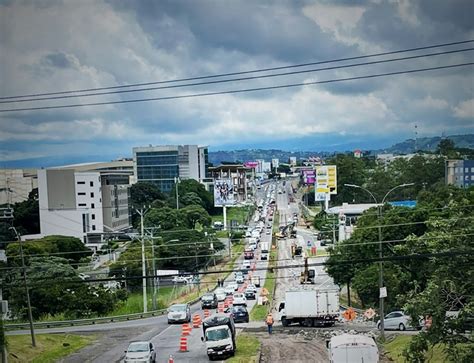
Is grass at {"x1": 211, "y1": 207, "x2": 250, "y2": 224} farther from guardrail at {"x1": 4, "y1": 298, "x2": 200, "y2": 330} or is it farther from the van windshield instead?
the van windshield

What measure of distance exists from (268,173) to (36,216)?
2061 cm

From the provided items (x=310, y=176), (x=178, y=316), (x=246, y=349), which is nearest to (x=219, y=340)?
(x=246, y=349)

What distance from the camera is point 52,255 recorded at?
1617 centimetres

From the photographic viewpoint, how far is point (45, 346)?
32.6 ft

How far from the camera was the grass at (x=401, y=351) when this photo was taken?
725cm

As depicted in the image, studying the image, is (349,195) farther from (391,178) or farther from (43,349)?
(43,349)

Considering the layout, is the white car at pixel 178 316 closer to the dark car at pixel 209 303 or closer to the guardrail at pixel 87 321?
the guardrail at pixel 87 321

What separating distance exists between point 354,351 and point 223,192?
16209 mm

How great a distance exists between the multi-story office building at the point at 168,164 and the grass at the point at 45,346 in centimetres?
2073

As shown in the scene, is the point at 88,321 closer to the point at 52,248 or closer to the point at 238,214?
the point at 52,248

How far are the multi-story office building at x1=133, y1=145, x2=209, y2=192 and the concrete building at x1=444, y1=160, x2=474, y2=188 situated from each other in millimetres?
13220

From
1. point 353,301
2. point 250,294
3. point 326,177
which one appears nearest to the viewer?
point 353,301

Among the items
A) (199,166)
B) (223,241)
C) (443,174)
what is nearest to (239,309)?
(223,241)

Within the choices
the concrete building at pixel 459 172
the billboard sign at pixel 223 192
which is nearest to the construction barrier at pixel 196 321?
the billboard sign at pixel 223 192
